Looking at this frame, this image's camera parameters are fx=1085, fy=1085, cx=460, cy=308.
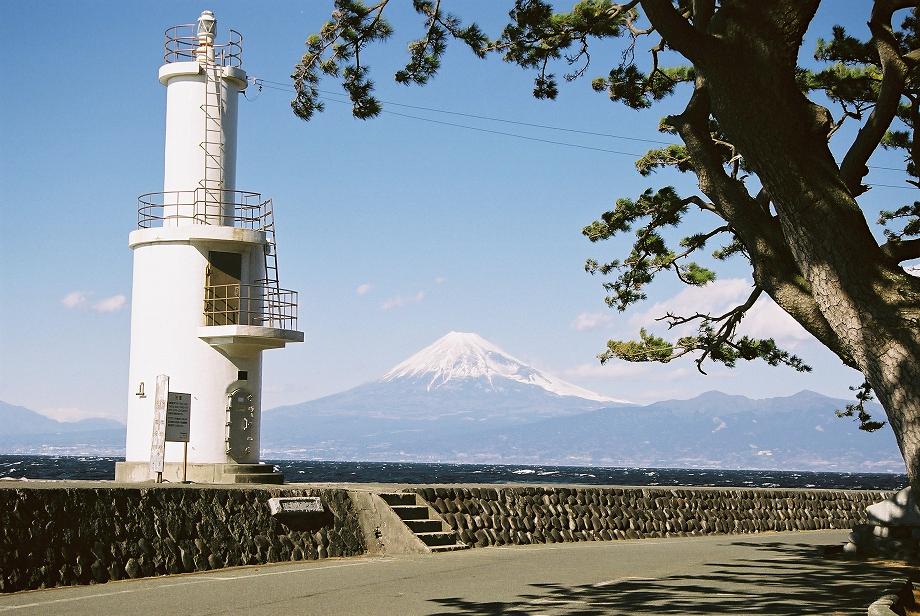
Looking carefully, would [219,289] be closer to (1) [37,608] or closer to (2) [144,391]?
(2) [144,391]

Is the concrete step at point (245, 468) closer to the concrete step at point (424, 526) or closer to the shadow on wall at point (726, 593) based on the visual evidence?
the concrete step at point (424, 526)

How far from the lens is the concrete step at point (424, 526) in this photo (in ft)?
55.4

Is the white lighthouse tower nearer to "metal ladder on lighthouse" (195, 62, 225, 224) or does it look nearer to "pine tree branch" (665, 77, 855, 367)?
"metal ladder on lighthouse" (195, 62, 225, 224)

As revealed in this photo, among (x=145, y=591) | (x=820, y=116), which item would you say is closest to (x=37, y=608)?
(x=145, y=591)

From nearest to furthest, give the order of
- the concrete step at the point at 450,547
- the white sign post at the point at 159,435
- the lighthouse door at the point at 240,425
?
1. the concrete step at the point at 450,547
2. the white sign post at the point at 159,435
3. the lighthouse door at the point at 240,425

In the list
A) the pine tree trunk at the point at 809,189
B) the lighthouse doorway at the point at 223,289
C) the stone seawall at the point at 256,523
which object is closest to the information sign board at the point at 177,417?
the stone seawall at the point at 256,523

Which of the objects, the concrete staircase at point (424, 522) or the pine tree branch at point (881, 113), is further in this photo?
the concrete staircase at point (424, 522)

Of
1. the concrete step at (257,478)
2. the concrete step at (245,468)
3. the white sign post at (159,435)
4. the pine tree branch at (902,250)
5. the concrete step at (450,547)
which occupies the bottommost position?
the concrete step at (450,547)

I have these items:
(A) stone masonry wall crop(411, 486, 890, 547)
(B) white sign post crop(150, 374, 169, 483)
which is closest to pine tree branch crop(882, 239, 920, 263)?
(A) stone masonry wall crop(411, 486, 890, 547)

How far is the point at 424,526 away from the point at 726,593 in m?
6.74

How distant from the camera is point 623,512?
22.1m

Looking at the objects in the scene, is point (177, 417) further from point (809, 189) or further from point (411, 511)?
point (809, 189)

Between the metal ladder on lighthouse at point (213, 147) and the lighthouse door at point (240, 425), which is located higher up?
the metal ladder on lighthouse at point (213, 147)

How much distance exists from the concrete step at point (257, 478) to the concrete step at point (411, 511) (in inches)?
180
